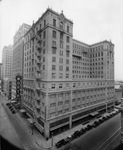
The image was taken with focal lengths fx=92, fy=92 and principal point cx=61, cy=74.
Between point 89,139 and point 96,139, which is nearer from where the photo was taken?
point 96,139

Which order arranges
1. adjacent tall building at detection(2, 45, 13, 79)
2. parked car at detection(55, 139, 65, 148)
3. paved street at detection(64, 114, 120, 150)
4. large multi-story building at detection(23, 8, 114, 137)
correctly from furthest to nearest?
adjacent tall building at detection(2, 45, 13, 79) → large multi-story building at detection(23, 8, 114, 137) → parked car at detection(55, 139, 65, 148) → paved street at detection(64, 114, 120, 150)

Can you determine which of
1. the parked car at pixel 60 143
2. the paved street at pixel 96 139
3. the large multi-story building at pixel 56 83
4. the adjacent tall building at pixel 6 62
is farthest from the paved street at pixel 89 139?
the adjacent tall building at pixel 6 62

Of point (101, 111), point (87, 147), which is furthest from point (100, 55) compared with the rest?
point (87, 147)

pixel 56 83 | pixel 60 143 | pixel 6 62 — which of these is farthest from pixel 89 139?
pixel 6 62

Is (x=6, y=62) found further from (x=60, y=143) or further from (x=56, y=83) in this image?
(x=60, y=143)

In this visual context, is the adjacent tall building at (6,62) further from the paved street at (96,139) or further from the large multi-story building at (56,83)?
the paved street at (96,139)

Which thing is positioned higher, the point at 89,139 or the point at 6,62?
the point at 6,62

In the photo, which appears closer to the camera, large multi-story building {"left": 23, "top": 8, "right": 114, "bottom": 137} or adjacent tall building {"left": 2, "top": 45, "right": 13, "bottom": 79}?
large multi-story building {"left": 23, "top": 8, "right": 114, "bottom": 137}

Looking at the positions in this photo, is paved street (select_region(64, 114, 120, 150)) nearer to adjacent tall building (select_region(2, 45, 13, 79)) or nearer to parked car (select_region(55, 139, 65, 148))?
parked car (select_region(55, 139, 65, 148))

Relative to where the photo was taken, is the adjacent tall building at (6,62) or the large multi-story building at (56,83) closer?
the large multi-story building at (56,83)

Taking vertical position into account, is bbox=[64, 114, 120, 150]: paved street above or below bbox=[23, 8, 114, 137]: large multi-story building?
below

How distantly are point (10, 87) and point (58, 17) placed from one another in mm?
30597

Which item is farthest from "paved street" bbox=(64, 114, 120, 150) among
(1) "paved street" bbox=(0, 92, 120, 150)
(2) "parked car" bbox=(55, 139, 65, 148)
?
(2) "parked car" bbox=(55, 139, 65, 148)

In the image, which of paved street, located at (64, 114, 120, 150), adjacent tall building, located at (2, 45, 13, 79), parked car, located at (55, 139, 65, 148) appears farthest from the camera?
adjacent tall building, located at (2, 45, 13, 79)
